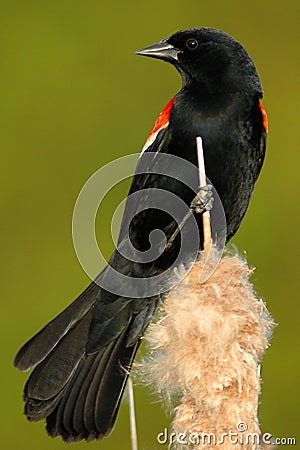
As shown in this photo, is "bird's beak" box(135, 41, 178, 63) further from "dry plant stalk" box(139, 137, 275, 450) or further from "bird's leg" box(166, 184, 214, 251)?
"dry plant stalk" box(139, 137, 275, 450)

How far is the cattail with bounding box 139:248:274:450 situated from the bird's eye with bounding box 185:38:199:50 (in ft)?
2.76

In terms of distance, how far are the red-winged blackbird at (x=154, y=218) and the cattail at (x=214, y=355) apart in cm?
52

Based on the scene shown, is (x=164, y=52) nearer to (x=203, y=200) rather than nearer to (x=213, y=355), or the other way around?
(x=203, y=200)

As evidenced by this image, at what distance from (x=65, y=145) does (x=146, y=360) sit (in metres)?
2.10

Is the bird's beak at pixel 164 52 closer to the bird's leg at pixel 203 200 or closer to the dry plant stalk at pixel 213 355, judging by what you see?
the bird's leg at pixel 203 200

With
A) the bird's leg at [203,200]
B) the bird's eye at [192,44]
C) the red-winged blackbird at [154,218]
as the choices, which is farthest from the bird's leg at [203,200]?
the bird's eye at [192,44]

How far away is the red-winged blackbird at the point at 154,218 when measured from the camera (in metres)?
2.15

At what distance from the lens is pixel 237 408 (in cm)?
151

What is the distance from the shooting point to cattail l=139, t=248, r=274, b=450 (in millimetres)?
1494

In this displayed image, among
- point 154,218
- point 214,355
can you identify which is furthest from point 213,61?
point 214,355

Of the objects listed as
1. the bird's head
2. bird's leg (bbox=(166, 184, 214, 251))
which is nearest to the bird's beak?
the bird's head

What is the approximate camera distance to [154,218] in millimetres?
2270

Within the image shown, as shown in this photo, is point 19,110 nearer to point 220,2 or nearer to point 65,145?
point 65,145

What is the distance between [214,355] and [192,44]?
1054mm
